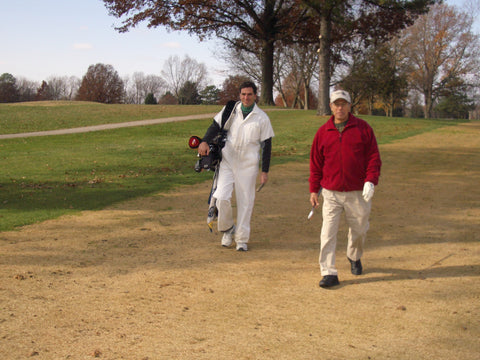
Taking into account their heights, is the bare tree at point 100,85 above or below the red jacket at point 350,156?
above

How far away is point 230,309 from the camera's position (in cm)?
423

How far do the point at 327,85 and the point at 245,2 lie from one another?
364 inches

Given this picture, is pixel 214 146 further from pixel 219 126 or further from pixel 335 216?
pixel 335 216

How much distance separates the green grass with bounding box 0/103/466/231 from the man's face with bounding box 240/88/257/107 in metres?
3.84

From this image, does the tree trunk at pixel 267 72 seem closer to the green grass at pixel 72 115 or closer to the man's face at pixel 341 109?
the green grass at pixel 72 115

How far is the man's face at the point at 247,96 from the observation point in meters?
6.10

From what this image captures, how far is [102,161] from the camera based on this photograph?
46.2 ft

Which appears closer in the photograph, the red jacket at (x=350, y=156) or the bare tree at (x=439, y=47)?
the red jacket at (x=350, y=156)

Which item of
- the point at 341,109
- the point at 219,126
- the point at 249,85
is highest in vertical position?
the point at 249,85

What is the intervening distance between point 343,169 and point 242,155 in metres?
1.66

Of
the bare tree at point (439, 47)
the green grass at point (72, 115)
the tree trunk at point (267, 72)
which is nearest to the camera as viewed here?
the green grass at point (72, 115)

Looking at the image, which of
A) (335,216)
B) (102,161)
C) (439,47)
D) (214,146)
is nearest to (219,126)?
(214,146)

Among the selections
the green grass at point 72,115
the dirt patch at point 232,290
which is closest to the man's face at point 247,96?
the dirt patch at point 232,290

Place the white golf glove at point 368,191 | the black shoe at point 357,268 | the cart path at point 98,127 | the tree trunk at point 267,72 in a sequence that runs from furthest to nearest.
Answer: the tree trunk at point 267,72
the cart path at point 98,127
the black shoe at point 357,268
the white golf glove at point 368,191
